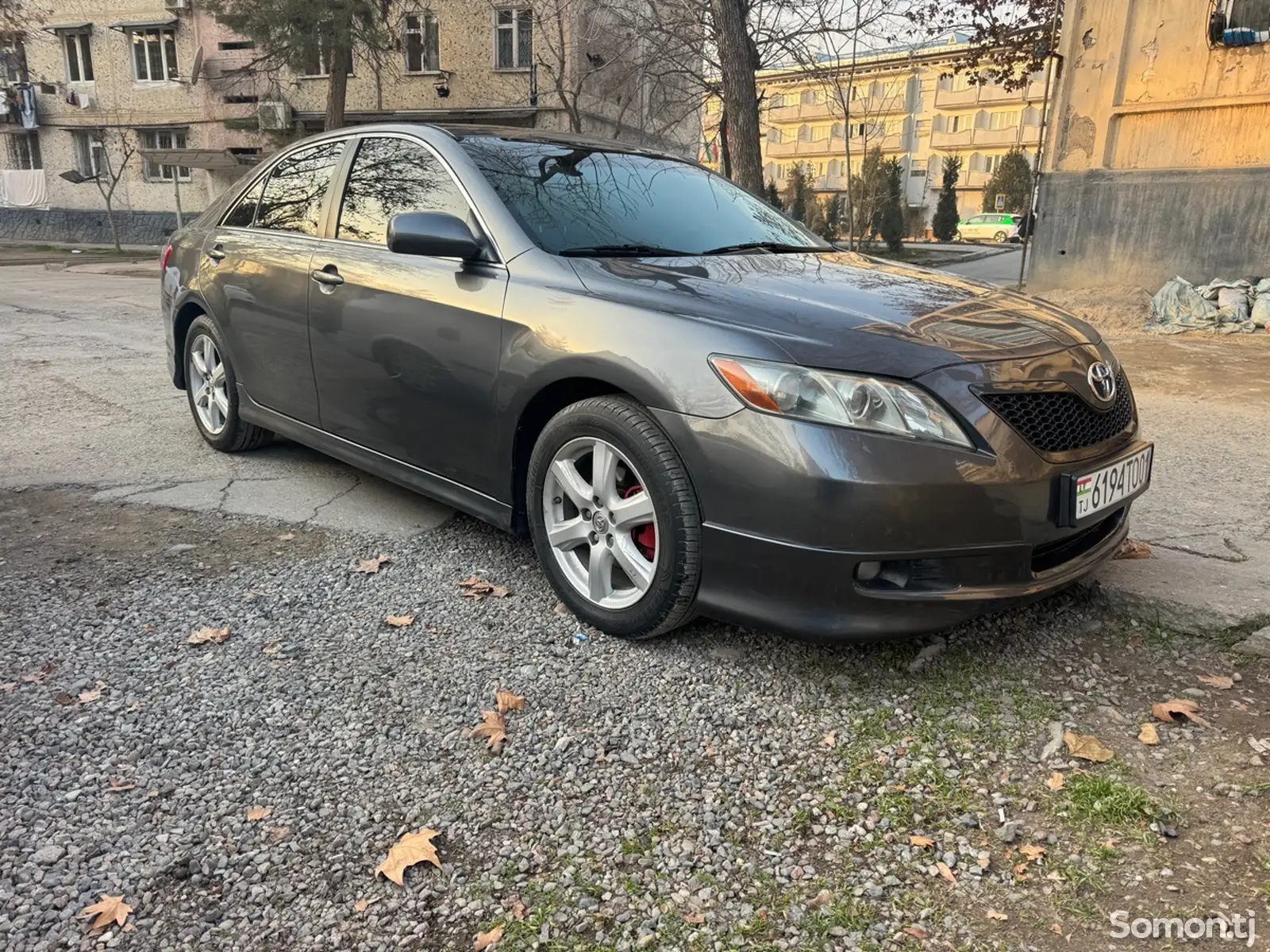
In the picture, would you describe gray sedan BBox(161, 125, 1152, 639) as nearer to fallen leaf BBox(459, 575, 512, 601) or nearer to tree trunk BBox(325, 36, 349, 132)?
fallen leaf BBox(459, 575, 512, 601)

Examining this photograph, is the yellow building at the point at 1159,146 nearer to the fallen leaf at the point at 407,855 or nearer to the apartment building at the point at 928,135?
the fallen leaf at the point at 407,855

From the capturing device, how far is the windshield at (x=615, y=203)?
127 inches

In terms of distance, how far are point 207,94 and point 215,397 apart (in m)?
27.4

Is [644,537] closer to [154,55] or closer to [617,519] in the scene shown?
[617,519]

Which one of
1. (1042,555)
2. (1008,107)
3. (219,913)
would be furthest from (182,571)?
(1008,107)

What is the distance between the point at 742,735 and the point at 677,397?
0.94 metres

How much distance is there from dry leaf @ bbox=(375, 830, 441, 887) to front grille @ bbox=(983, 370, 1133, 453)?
178 centimetres

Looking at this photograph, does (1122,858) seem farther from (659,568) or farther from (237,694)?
(237,694)

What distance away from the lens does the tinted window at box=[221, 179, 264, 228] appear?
452cm

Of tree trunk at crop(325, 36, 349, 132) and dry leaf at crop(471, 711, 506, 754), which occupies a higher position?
tree trunk at crop(325, 36, 349, 132)

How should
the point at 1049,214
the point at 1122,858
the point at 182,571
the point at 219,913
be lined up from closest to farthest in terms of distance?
the point at 219,913 < the point at 1122,858 < the point at 182,571 < the point at 1049,214

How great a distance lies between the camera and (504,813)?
83.5 inches

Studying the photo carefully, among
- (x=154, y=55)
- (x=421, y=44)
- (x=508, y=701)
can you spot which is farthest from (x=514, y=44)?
(x=508, y=701)

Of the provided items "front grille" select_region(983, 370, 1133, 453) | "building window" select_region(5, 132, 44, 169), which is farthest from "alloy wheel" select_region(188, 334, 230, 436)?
"building window" select_region(5, 132, 44, 169)
